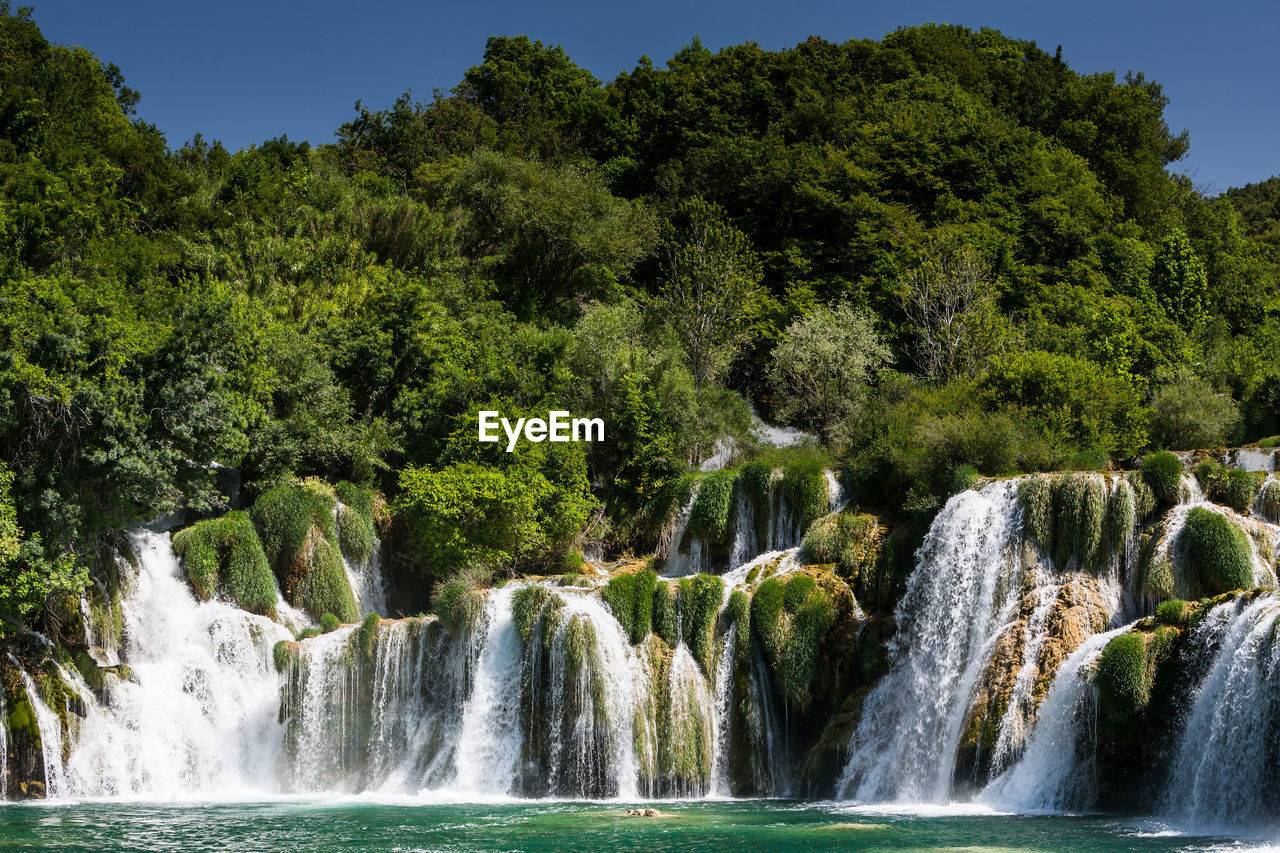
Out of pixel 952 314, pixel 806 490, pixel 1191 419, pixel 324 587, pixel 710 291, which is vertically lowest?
pixel 324 587

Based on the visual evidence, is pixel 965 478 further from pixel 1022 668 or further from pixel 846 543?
pixel 1022 668

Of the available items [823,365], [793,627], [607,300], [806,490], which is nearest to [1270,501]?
[793,627]

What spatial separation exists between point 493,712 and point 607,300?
2453 centimetres

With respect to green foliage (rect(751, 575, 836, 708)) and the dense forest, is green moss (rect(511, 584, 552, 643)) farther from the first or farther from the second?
green foliage (rect(751, 575, 836, 708))

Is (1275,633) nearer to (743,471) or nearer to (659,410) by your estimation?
(743,471)

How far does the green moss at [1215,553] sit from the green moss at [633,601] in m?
11.9

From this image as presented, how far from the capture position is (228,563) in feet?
103

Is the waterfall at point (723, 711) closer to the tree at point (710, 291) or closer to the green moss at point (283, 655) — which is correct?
the green moss at point (283, 655)

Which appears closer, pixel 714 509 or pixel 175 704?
pixel 175 704

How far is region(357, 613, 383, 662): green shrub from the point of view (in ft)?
96.2

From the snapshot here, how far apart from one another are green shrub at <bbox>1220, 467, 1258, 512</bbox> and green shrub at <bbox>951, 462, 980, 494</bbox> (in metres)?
5.50

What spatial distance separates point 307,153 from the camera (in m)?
61.8

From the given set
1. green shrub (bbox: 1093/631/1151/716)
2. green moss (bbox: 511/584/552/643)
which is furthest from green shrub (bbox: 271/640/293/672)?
green shrub (bbox: 1093/631/1151/716)

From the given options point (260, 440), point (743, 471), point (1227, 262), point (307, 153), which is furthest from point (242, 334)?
point (1227, 262)
